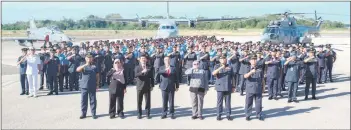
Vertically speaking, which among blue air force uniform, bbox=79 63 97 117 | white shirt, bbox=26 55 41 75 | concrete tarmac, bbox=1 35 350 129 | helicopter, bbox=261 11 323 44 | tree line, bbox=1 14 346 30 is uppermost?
tree line, bbox=1 14 346 30

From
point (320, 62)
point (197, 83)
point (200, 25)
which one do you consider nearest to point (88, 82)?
point (197, 83)

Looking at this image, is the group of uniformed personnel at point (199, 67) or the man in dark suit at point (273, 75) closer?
the group of uniformed personnel at point (199, 67)

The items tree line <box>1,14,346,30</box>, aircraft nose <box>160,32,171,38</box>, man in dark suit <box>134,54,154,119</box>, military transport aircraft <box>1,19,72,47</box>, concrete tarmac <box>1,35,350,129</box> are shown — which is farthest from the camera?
tree line <box>1,14,346,30</box>

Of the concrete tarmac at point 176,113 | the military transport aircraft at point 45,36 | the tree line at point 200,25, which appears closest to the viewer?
the concrete tarmac at point 176,113

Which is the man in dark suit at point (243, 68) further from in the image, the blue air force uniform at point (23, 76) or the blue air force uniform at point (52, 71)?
the blue air force uniform at point (23, 76)

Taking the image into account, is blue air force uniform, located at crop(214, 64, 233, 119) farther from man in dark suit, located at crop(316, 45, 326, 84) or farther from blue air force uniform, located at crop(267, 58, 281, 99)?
man in dark suit, located at crop(316, 45, 326, 84)

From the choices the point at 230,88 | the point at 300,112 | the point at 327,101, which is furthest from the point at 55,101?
the point at 327,101

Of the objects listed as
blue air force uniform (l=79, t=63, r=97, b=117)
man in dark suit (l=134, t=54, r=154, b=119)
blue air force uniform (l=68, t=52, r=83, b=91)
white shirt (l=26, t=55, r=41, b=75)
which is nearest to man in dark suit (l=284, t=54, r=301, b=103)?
man in dark suit (l=134, t=54, r=154, b=119)

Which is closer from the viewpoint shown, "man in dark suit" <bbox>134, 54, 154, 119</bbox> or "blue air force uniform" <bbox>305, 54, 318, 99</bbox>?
"man in dark suit" <bbox>134, 54, 154, 119</bbox>

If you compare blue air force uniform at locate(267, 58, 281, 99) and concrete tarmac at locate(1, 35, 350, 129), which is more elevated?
blue air force uniform at locate(267, 58, 281, 99)

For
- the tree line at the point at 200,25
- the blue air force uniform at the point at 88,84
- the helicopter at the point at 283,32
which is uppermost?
the tree line at the point at 200,25

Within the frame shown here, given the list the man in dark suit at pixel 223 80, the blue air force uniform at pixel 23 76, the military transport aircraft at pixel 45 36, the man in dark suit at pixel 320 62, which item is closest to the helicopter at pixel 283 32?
the man in dark suit at pixel 320 62

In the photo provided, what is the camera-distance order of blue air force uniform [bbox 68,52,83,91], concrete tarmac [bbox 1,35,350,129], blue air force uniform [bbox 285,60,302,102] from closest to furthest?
concrete tarmac [bbox 1,35,350,129], blue air force uniform [bbox 285,60,302,102], blue air force uniform [bbox 68,52,83,91]

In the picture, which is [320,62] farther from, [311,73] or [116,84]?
[116,84]
